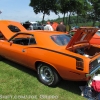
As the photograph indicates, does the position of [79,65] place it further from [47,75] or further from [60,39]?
[60,39]

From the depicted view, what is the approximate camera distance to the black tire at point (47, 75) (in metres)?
3.97

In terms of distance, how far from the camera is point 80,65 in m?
3.44

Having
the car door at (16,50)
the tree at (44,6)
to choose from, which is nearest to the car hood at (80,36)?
the car door at (16,50)

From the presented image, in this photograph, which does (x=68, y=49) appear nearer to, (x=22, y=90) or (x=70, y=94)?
(x=70, y=94)

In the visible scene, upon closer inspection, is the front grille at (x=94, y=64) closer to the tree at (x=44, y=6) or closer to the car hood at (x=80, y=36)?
the car hood at (x=80, y=36)

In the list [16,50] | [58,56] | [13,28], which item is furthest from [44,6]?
[58,56]

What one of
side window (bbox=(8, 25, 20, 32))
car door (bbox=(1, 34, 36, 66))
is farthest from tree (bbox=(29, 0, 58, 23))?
car door (bbox=(1, 34, 36, 66))

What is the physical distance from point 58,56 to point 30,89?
109 cm

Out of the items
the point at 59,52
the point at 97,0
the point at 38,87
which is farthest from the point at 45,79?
the point at 97,0

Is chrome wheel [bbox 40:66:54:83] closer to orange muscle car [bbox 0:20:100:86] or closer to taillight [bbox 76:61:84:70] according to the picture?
orange muscle car [bbox 0:20:100:86]

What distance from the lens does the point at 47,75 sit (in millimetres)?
4230

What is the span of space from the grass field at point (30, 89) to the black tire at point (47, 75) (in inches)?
4.9

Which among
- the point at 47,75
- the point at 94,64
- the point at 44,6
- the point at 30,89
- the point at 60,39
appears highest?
the point at 44,6

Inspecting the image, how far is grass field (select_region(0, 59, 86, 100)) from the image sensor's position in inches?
146
